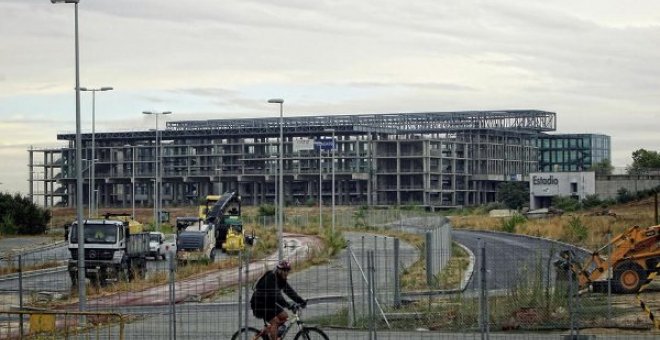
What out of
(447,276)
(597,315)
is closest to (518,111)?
(447,276)

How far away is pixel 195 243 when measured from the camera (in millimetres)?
52219

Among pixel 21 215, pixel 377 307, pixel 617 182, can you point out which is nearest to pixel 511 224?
pixel 21 215

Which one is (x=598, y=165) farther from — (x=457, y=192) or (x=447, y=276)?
(x=447, y=276)

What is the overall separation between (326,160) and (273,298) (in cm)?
11892

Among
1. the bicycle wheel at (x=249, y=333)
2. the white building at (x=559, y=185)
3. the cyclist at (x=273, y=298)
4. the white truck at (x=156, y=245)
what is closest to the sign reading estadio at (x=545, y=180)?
the white building at (x=559, y=185)

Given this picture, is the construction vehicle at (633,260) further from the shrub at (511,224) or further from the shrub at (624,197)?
the shrub at (624,197)

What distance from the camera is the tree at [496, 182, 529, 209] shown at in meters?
124

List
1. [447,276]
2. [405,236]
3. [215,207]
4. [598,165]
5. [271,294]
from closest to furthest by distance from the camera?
[271,294]
[447,276]
[215,207]
[405,236]
[598,165]

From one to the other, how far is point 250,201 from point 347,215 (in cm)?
5069

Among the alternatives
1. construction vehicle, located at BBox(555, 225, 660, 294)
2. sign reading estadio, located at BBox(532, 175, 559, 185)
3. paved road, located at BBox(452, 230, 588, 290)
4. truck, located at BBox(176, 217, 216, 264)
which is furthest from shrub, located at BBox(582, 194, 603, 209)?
construction vehicle, located at BBox(555, 225, 660, 294)

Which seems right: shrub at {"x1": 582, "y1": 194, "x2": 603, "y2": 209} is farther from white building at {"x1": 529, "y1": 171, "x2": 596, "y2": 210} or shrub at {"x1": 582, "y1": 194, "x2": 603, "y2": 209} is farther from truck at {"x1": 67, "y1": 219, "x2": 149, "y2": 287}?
truck at {"x1": 67, "y1": 219, "x2": 149, "y2": 287}

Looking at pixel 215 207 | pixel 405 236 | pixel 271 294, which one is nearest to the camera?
pixel 271 294

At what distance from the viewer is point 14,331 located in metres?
22.0

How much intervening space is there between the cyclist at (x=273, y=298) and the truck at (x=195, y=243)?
31.1 m
